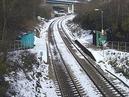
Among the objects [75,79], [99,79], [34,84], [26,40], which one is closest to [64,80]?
[75,79]

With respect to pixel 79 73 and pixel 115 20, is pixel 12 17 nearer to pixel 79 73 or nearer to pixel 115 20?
pixel 79 73

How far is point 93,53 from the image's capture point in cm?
3834

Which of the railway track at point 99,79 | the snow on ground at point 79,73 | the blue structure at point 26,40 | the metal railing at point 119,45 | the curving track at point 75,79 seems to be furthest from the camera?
the blue structure at point 26,40

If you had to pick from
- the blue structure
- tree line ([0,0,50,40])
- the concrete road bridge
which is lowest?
the concrete road bridge

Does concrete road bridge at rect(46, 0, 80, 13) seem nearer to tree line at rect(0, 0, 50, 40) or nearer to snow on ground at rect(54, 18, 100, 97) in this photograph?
tree line at rect(0, 0, 50, 40)

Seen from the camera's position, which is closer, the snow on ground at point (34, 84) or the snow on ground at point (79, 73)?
the snow on ground at point (34, 84)

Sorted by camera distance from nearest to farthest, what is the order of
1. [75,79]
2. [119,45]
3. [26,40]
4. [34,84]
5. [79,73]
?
[34,84] → [75,79] → [79,73] → [26,40] → [119,45]

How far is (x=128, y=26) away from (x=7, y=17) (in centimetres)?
1497

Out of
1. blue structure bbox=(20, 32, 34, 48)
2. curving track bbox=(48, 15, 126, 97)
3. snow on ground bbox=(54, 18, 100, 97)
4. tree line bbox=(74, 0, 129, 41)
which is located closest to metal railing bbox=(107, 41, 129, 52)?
Answer: tree line bbox=(74, 0, 129, 41)

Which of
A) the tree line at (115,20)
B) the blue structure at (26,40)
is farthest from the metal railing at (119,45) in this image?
the blue structure at (26,40)

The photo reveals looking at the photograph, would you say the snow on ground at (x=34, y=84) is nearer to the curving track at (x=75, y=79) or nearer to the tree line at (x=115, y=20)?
the curving track at (x=75, y=79)

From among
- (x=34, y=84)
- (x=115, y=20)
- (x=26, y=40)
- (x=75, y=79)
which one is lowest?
(x=75, y=79)

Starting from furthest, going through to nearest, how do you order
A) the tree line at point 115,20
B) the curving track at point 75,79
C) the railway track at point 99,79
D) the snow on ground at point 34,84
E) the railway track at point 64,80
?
the tree line at point 115,20
the railway track at point 64,80
the curving track at point 75,79
the railway track at point 99,79
the snow on ground at point 34,84

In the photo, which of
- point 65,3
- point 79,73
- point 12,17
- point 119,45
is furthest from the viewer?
point 65,3
